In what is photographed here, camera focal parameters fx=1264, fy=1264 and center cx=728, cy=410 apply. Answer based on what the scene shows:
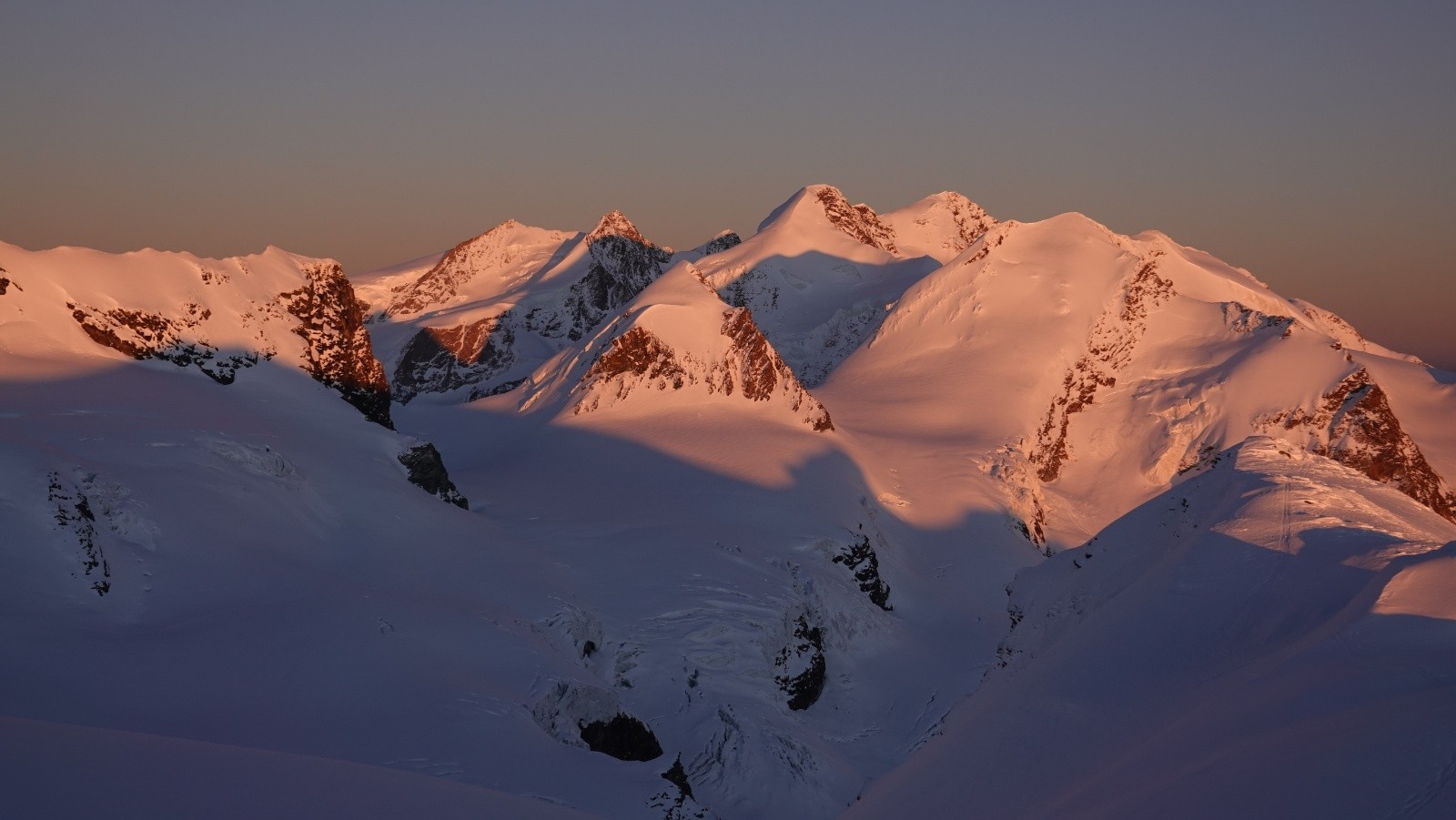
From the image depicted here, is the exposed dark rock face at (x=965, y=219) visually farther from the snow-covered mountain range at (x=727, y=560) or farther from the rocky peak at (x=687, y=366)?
the rocky peak at (x=687, y=366)

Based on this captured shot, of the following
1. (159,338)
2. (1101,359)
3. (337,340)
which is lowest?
(1101,359)

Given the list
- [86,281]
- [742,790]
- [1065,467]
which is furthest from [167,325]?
[1065,467]

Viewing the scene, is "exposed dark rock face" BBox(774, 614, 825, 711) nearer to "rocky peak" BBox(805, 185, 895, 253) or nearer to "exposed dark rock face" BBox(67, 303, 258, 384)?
"exposed dark rock face" BBox(67, 303, 258, 384)

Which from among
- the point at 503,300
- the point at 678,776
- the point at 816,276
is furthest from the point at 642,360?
the point at 503,300

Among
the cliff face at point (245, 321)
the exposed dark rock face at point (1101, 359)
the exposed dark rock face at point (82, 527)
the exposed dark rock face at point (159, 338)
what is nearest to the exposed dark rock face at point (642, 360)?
the cliff face at point (245, 321)

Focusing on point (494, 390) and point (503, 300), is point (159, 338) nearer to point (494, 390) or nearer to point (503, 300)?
point (494, 390)
